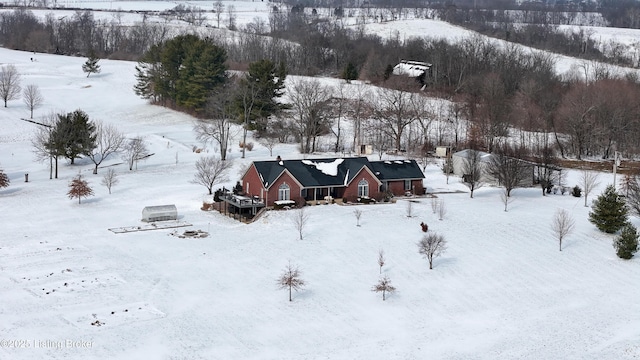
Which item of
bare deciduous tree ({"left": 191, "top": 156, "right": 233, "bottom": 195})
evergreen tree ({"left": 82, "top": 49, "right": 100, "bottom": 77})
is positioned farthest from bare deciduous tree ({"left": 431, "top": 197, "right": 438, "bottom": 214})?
evergreen tree ({"left": 82, "top": 49, "right": 100, "bottom": 77})

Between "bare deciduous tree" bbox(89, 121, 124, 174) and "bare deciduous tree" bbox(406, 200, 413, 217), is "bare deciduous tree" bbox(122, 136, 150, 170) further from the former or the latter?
"bare deciduous tree" bbox(406, 200, 413, 217)

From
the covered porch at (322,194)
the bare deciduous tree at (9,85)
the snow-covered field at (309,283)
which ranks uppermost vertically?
the bare deciduous tree at (9,85)

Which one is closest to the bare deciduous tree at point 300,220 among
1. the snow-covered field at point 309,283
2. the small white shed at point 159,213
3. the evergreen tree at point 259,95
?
the snow-covered field at point 309,283

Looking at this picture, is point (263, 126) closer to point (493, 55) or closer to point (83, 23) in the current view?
point (493, 55)

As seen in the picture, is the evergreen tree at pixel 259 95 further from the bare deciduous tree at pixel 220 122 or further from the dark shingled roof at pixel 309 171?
the dark shingled roof at pixel 309 171

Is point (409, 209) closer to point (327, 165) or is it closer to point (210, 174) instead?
point (327, 165)

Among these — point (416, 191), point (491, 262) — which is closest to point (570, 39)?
point (416, 191)

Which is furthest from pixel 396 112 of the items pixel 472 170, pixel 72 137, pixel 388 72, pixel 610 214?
pixel 72 137
